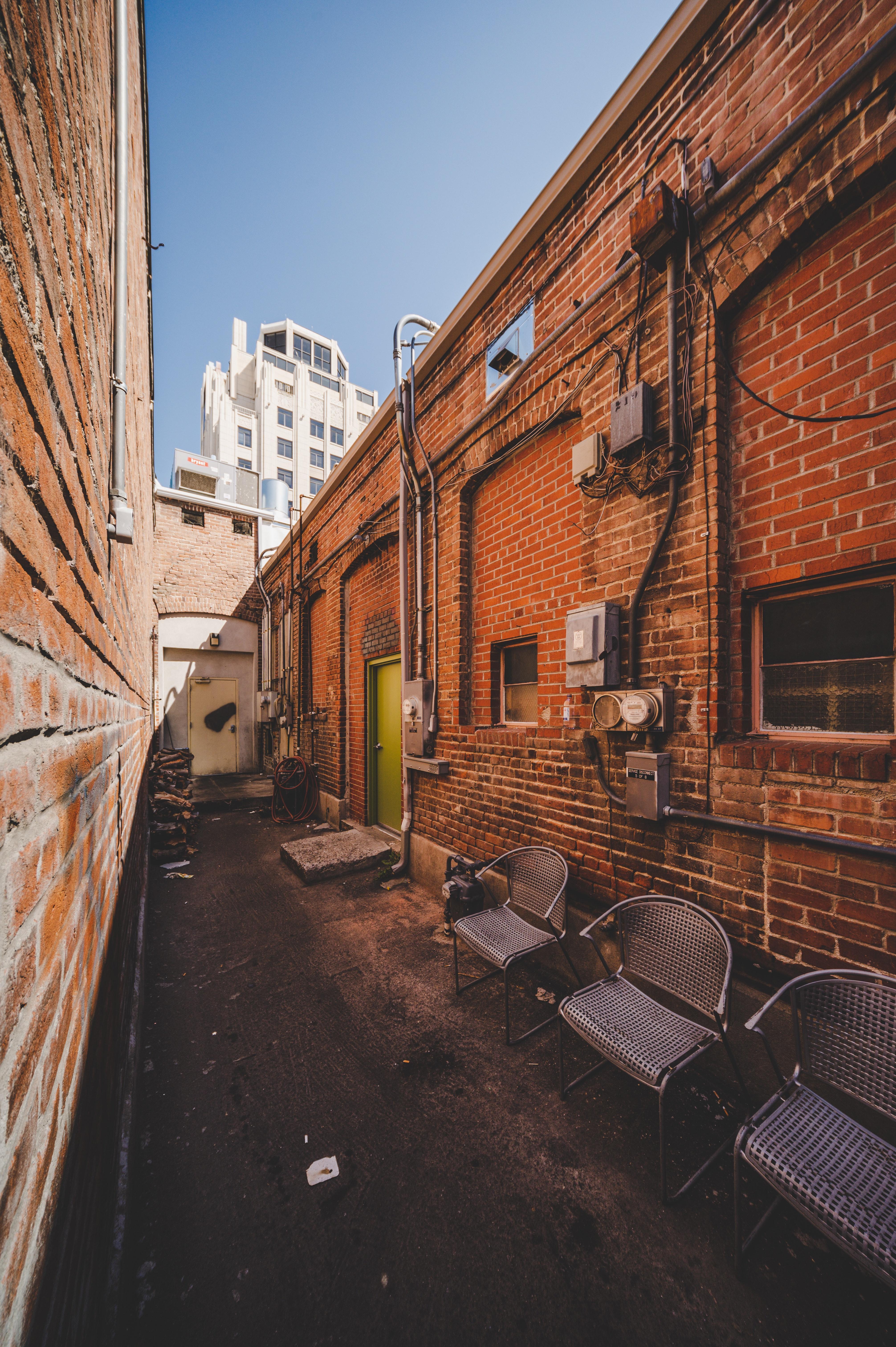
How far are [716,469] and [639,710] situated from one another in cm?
131

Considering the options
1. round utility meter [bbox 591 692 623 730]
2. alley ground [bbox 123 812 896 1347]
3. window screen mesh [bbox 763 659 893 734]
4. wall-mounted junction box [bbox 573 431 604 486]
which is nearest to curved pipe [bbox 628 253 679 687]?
wall-mounted junction box [bbox 573 431 604 486]

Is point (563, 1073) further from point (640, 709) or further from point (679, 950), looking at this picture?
point (640, 709)

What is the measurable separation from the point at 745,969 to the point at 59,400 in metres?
3.27

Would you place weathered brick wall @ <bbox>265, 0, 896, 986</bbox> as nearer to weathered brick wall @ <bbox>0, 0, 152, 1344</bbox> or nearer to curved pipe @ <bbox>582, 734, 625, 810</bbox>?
curved pipe @ <bbox>582, 734, 625, 810</bbox>

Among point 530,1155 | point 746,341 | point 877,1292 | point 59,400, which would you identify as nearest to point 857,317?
point 746,341

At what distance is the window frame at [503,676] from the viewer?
12.6 feet

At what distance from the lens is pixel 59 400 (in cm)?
100

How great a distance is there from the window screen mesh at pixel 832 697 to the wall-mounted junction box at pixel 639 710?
451 mm

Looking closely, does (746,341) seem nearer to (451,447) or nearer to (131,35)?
(451,447)

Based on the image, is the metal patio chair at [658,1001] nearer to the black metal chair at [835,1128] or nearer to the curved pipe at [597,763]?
the black metal chair at [835,1128]

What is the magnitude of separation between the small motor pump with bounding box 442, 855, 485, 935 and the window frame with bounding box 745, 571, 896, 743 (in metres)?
2.27

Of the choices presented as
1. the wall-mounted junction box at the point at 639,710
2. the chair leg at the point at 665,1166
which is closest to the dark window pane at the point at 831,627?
the wall-mounted junction box at the point at 639,710

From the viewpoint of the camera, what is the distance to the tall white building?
29.3 m

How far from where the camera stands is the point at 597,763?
301cm
